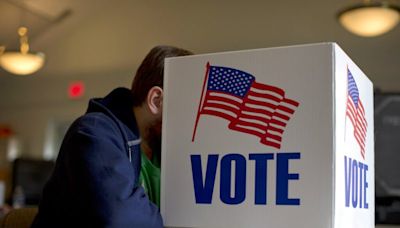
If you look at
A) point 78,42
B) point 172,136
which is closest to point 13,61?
point 78,42

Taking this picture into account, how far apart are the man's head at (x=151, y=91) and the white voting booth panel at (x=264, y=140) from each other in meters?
0.08

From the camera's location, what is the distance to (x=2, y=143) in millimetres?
9156

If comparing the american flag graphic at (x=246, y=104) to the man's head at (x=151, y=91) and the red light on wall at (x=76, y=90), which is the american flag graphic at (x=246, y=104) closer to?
the man's head at (x=151, y=91)

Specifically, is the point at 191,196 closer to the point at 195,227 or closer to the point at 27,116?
the point at 195,227

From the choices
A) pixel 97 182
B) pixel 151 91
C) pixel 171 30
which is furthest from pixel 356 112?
pixel 171 30

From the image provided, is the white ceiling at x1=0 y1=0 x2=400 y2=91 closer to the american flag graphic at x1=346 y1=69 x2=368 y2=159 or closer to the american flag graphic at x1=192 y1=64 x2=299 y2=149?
the american flag graphic at x1=346 y1=69 x2=368 y2=159

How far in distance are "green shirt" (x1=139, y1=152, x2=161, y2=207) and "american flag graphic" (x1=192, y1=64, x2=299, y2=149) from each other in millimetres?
193

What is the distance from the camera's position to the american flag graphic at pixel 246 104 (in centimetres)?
109

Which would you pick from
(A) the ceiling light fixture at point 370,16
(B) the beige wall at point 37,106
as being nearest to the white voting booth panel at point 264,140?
(A) the ceiling light fixture at point 370,16

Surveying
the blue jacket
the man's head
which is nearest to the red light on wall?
the man's head

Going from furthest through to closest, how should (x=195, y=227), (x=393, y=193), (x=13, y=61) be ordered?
(x=13, y=61) < (x=393, y=193) < (x=195, y=227)

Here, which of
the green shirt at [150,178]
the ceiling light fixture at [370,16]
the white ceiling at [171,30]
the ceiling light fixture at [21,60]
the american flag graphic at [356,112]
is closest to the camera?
the american flag graphic at [356,112]

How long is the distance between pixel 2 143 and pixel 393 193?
25.1 ft

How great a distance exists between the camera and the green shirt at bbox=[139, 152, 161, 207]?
4.24 ft
